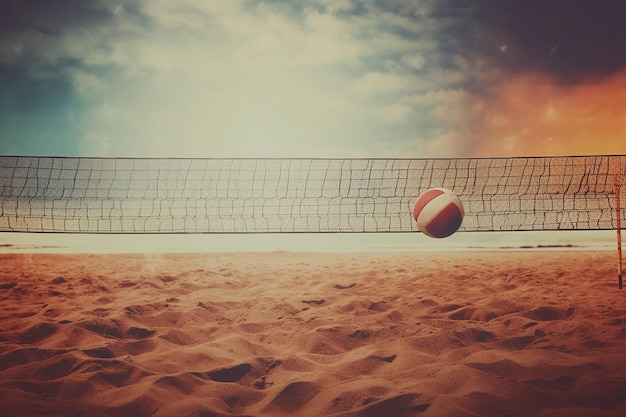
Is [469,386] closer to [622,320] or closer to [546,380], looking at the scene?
[546,380]

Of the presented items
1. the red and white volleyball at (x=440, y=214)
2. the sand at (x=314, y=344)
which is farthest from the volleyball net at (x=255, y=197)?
the sand at (x=314, y=344)

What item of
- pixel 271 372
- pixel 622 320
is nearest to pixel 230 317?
pixel 271 372

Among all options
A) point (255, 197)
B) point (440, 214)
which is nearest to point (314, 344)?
point (440, 214)

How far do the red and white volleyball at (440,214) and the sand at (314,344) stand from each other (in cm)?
62

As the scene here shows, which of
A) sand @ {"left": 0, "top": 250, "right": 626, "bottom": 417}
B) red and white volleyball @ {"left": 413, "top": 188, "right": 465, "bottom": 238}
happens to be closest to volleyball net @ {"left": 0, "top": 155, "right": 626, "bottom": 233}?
red and white volleyball @ {"left": 413, "top": 188, "right": 465, "bottom": 238}

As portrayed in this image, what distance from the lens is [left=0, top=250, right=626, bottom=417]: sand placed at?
238cm

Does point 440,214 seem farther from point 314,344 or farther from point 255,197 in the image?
point 255,197

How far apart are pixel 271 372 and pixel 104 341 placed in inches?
53.8

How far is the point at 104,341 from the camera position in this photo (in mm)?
3379

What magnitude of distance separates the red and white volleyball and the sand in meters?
0.62

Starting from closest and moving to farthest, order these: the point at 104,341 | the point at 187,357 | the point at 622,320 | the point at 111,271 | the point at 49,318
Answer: the point at 187,357
the point at 104,341
the point at 622,320
the point at 49,318
the point at 111,271

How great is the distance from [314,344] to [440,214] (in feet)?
9.68

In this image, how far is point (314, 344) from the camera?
3350 mm

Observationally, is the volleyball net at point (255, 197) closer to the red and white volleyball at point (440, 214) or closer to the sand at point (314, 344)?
the red and white volleyball at point (440, 214)
